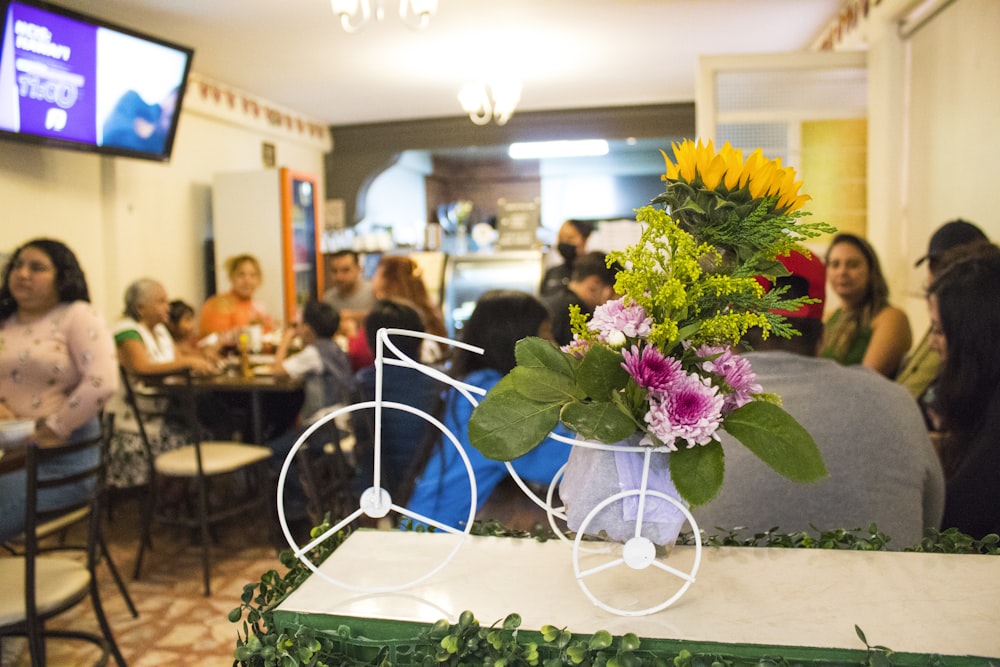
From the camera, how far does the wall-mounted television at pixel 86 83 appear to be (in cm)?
381

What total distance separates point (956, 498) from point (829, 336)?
5.50 ft

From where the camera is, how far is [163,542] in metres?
4.00

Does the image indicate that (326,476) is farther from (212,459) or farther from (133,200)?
(133,200)

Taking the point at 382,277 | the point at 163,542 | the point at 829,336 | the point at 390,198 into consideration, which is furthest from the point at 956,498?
the point at 390,198

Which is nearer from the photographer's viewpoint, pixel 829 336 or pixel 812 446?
pixel 812 446

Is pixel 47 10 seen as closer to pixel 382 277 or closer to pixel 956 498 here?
pixel 382 277

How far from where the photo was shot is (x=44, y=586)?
7.26 ft

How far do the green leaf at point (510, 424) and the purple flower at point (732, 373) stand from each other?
0.16 m

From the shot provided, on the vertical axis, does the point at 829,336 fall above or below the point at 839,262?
below

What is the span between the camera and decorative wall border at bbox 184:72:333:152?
5.81m

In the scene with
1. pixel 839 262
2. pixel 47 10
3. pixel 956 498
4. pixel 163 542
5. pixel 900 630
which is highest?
pixel 47 10

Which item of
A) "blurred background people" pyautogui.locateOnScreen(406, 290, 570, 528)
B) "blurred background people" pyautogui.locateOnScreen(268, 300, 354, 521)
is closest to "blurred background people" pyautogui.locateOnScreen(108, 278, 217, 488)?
"blurred background people" pyautogui.locateOnScreen(268, 300, 354, 521)

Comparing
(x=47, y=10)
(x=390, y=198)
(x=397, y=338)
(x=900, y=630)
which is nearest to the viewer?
(x=900, y=630)

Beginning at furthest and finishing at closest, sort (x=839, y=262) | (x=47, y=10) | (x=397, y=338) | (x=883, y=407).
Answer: (x=47, y=10), (x=839, y=262), (x=397, y=338), (x=883, y=407)
